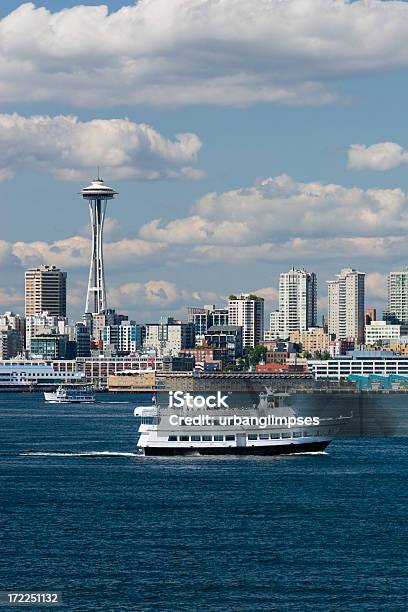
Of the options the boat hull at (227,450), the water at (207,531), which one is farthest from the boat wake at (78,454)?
the boat hull at (227,450)

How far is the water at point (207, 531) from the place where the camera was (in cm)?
5181

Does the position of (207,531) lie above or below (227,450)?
below

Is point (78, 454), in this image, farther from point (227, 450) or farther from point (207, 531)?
point (207, 531)

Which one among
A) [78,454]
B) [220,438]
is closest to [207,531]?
[220,438]

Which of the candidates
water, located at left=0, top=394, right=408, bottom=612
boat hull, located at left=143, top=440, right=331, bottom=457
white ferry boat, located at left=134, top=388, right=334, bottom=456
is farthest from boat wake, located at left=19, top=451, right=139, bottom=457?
white ferry boat, located at left=134, top=388, right=334, bottom=456

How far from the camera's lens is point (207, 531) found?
64562 millimetres

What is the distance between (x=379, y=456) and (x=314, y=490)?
27680 millimetres

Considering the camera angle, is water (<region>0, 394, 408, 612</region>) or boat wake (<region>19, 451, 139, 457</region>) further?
boat wake (<region>19, 451, 139, 457</region>)

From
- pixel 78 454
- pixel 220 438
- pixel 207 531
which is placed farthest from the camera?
pixel 78 454

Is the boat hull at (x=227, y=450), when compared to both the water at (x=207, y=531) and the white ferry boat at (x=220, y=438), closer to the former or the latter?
the white ferry boat at (x=220, y=438)

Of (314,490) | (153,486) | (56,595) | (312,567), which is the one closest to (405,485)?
(314,490)

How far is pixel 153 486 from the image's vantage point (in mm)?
81438

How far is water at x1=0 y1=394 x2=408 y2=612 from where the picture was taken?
170ft

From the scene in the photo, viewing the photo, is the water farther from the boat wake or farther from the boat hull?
the boat hull
